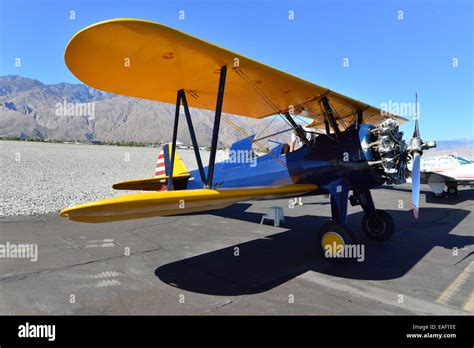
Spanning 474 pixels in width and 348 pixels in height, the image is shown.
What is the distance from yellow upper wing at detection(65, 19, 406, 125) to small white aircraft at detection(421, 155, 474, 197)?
30.8ft

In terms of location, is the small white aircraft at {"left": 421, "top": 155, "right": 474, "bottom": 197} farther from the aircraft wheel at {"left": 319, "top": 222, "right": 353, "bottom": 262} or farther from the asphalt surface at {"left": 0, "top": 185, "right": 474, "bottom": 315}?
the aircraft wheel at {"left": 319, "top": 222, "right": 353, "bottom": 262}

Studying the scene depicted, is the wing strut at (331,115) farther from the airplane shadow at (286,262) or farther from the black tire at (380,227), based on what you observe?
the black tire at (380,227)

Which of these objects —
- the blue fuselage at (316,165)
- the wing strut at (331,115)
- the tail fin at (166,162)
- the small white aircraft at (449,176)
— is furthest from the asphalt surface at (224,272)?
the small white aircraft at (449,176)

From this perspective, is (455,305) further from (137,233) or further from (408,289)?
(137,233)

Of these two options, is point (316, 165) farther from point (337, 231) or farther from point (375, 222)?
point (375, 222)

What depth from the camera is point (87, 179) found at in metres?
15.8

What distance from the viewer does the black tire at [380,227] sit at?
658 centimetres

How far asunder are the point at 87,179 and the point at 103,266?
12.4 meters

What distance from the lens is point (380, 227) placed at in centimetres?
665

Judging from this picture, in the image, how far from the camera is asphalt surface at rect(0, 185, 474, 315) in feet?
11.9
